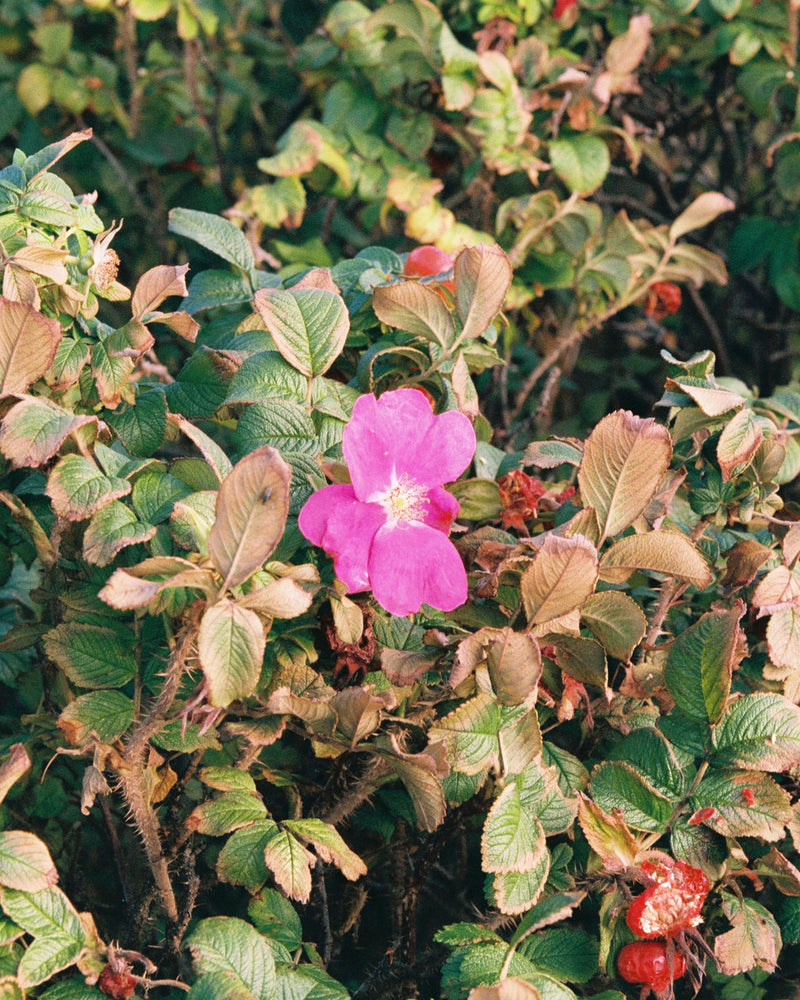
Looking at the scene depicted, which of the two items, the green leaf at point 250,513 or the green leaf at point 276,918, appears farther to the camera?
the green leaf at point 276,918

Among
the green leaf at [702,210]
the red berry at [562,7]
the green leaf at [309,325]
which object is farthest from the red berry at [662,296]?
the green leaf at [309,325]

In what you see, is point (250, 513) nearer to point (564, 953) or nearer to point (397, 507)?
point (397, 507)

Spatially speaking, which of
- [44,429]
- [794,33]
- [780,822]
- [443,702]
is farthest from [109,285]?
[794,33]

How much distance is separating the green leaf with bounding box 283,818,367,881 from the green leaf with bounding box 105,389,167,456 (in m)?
0.35

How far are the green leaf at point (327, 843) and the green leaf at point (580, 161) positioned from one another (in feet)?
3.85

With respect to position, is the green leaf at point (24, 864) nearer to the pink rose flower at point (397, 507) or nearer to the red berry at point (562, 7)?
the pink rose flower at point (397, 507)

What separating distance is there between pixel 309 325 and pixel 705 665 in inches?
17.6

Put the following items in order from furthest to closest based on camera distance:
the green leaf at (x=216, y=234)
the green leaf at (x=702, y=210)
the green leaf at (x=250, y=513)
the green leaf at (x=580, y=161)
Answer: the green leaf at (x=580, y=161) < the green leaf at (x=702, y=210) < the green leaf at (x=216, y=234) < the green leaf at (x=250, y=513)

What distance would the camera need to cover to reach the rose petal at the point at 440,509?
0.86 meters

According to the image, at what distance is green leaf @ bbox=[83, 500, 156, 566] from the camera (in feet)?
2.51

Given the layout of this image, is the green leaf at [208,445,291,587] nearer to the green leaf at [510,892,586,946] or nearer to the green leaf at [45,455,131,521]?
the green leaf at [45,455,131,521]

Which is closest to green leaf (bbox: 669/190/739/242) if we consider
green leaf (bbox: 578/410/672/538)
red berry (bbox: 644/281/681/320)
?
red berry (bbox: 644/281/681/320)

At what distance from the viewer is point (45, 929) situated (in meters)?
0.79

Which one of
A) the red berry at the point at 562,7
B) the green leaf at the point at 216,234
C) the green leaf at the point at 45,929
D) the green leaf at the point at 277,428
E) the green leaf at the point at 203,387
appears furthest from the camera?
the red berry at the point at 562,7
